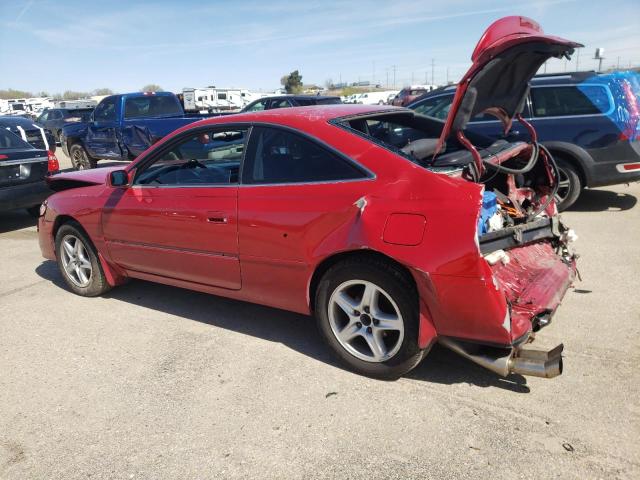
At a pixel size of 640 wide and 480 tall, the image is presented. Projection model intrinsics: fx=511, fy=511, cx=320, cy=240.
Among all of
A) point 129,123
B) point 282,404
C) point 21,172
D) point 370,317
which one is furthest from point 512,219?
point 129,123

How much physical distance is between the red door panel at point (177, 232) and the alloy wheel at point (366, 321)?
815mm

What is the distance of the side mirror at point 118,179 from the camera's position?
405cm

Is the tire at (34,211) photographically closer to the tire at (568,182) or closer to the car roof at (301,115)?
the car roof at (301,115)

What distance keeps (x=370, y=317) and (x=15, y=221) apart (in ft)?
25.2

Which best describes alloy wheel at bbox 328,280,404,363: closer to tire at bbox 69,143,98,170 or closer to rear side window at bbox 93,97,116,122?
rear side window at bbox 93,97,116,122

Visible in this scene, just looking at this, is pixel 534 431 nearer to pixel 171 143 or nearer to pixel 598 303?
pixel 598 303

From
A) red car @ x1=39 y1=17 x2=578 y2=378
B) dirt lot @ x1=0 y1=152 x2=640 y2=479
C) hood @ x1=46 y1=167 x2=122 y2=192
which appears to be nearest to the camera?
dirt lot @ x1=0 y1=152 x2=640 y2=479

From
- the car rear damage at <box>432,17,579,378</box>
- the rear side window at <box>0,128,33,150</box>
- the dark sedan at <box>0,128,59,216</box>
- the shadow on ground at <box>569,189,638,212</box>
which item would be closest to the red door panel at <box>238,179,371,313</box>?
the car rear damage at <box>432,17,579,378</box>

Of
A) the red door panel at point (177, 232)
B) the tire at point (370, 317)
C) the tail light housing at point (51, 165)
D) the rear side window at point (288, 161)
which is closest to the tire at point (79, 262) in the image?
the red door panel at point (177, 232)

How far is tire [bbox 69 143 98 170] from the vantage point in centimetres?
1353

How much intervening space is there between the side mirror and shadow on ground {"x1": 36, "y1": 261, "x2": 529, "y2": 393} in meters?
1.11

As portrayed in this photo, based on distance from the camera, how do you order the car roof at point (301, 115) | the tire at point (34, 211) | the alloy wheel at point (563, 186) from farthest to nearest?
the tire at point (34, 211) → the alloy wheel at point (563, 186) → the car roof at point (301, 115)

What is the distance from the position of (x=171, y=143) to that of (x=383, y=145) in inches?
68.2

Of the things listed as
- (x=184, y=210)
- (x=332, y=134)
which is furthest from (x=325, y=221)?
(x=184, y=210)
